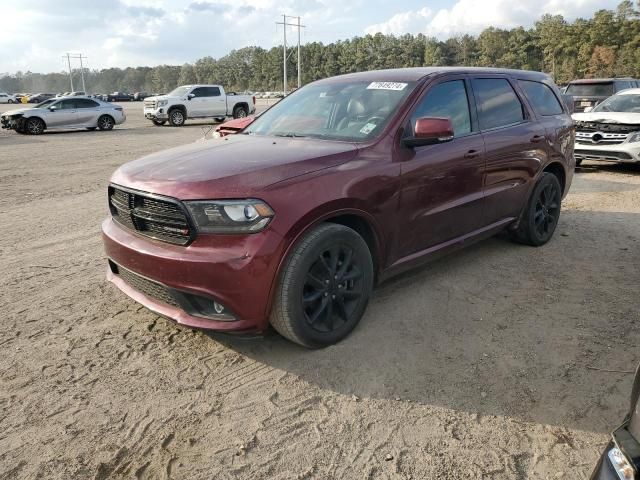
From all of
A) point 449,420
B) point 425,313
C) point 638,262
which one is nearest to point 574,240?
point 638,262

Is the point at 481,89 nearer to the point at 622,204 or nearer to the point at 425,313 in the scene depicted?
the point at 425,313

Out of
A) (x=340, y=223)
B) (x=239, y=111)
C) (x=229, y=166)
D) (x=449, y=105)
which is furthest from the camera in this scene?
(x=239, y=111)

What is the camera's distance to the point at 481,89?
4.57 meters

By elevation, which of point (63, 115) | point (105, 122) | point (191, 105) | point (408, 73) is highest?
point (408, 73)

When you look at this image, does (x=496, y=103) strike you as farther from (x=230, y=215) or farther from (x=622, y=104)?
(x=622, y=104)

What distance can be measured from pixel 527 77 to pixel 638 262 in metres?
2.14

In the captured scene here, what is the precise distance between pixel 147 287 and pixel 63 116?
65.5 feet

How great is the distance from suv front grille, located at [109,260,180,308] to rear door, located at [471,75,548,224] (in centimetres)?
278

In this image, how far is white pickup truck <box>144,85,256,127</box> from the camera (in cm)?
2317

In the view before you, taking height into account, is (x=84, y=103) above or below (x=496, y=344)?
above

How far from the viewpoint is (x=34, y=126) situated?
19.9 meters

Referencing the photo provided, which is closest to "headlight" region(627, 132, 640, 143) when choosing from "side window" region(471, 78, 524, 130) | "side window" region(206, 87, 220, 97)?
"side window" region(471, 78, 524, 130)

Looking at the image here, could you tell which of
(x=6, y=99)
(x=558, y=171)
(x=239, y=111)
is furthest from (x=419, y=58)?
(x=558, y=171)

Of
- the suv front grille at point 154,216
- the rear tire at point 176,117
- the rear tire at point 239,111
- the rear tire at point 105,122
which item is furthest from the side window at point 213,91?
the suv front grille at point 154,216
